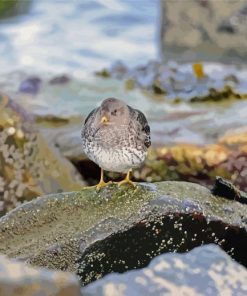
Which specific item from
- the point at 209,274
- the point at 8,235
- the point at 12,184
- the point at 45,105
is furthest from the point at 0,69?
the point at 209,274

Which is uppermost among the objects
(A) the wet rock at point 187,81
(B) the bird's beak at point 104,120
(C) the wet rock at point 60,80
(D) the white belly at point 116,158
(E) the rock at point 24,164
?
(B) the bird's beak at point 104,120

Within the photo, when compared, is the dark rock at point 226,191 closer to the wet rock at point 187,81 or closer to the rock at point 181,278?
the rock at point 181,278

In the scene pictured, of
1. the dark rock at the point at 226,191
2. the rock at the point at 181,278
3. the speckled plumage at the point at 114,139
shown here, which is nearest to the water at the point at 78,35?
the speckled plumage at the point at 114,139

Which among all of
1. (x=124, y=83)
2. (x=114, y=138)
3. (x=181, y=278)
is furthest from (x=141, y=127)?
(x=124, y=83)

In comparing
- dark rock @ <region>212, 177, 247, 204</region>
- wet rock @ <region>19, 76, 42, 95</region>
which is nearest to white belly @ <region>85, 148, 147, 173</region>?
dark rock @ <region>212, 177, 247, 204</region>

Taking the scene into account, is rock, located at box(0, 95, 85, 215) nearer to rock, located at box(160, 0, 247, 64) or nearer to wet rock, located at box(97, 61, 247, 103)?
wet rock, located at box(97, 61, 247, 103)

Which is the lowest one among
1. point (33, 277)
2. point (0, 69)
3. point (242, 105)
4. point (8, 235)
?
point (0, 69)

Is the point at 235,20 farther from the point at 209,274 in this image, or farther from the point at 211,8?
the point at 209,274
